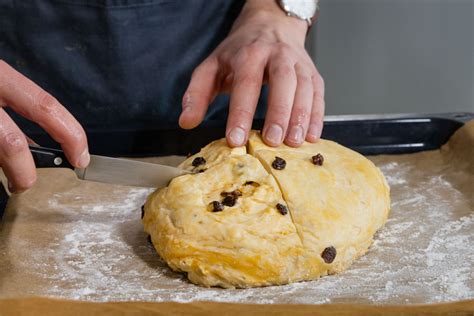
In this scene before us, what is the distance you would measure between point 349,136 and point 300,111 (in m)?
0.49

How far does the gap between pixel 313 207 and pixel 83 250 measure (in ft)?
1.98

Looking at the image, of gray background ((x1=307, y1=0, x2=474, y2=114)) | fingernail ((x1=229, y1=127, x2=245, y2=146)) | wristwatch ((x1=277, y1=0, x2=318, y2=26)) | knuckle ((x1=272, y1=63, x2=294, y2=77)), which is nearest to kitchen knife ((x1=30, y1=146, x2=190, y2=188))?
fingernail ((x1=229, y1=127, x2=245, y2=146))

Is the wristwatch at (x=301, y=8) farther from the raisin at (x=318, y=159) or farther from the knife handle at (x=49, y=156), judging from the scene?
the knife handle at (x=49, y=156)

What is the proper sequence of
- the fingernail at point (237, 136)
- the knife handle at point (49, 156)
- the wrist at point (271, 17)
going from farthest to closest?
the wrist at point (271, 17)
the fingernail at point (237, 136)
the knife handle at point (49, 156)

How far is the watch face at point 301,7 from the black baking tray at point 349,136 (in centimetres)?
36

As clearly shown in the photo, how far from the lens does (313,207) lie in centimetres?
175

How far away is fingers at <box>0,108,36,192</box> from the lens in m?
1.57

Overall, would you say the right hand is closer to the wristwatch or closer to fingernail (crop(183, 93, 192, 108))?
fingernail (crop(183, 93, 192, 108))

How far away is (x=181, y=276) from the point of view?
5.72ft

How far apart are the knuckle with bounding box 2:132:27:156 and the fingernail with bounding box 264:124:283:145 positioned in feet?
2.11

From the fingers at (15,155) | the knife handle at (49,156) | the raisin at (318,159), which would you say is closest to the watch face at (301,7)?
the raisin at (318,159)

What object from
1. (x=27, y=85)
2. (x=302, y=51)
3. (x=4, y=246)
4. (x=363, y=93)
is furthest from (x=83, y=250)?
(x=363, y=93)

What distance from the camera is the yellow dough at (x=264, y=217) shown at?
1.67m

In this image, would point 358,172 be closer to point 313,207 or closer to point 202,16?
point 313,207
